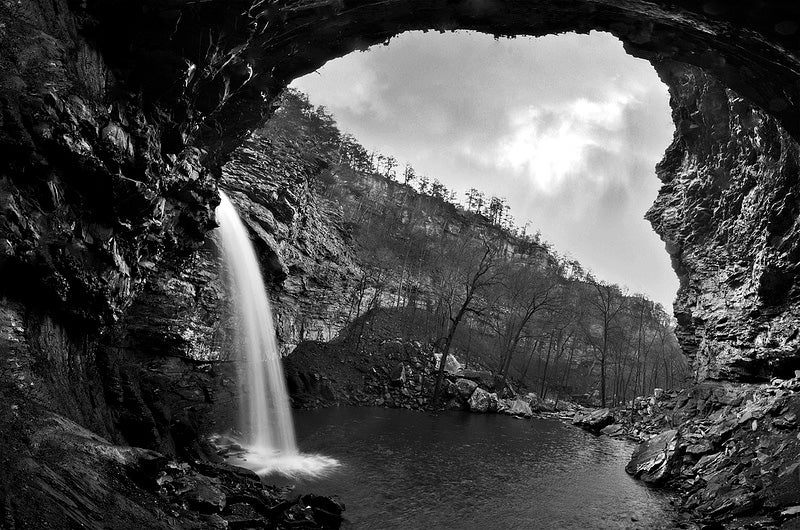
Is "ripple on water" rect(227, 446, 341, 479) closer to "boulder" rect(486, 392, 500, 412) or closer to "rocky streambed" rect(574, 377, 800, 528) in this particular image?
"rocky streambed" rect(574, 377, 800, 528)

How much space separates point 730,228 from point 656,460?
1190cm

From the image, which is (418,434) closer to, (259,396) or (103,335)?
(259,396)

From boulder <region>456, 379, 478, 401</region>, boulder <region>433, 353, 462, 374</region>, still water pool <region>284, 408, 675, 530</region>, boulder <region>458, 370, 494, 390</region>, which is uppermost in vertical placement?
boulder <region>433, 353, 462, 374</region>

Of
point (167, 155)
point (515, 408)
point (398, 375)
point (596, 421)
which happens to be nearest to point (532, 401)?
point (515, 408)

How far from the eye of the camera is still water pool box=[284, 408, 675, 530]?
9.95 m

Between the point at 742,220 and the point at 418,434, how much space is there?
56.1 ft

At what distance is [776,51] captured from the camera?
8680mm

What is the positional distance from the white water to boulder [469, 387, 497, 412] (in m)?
12.3

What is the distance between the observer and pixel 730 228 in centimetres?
1927

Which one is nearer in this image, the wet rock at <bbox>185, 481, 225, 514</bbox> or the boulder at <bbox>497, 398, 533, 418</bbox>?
the wet rock at <bbox>185, 481, 225, 514</bbox>

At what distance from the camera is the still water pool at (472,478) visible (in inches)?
392

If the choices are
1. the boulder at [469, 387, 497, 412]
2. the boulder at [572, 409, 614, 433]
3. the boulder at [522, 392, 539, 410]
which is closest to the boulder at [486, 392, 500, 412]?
the boulder at [469, 387, 497, 412]

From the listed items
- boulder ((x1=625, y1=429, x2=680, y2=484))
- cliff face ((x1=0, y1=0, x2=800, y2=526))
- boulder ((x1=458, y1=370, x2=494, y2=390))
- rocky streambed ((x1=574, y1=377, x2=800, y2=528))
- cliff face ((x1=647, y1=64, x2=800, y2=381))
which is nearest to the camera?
cliff face ((x1=0, y1=0, x2=800, y2=526))

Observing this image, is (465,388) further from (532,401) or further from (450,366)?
(532,401)
